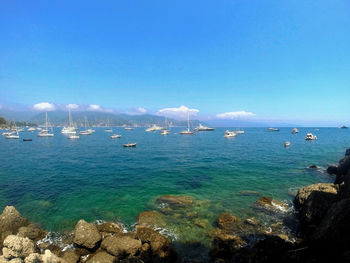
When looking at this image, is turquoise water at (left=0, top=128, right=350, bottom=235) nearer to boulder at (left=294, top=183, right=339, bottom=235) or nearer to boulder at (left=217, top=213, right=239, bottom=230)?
boulder at (left=217, top=213, right=239, bottom=230)

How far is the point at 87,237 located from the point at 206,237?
7225 millimetres

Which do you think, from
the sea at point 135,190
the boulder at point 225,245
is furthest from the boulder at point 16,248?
the boulder at point 225,245

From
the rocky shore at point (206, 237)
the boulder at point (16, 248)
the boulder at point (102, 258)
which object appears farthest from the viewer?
the boulder at point (102, 258)

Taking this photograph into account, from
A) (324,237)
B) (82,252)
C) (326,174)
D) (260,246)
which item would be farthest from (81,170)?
(326,174)

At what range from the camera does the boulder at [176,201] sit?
1572 centimetres

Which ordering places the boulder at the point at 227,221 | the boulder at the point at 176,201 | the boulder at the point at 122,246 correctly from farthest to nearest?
the boulder at the point at 176,201
the boulder at the point at 227,221
the boulder at the point at 122,246

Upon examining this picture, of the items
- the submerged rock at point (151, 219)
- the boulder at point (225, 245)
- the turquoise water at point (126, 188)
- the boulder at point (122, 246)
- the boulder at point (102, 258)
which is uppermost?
the boulder at point (122, 246)

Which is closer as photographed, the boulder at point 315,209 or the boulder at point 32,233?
the boulder at point 32,233

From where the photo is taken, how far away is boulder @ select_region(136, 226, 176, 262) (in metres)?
9.32

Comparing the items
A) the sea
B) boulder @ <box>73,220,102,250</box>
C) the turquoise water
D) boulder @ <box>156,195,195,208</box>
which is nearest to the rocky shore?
boulder @ <box>73,220,102,250</box>

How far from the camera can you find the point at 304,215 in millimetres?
12086

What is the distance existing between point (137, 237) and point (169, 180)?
13.0 m

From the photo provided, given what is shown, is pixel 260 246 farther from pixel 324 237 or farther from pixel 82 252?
pixel 82 252

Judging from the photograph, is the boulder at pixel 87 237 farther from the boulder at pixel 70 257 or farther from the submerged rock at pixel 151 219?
the submerged rock at pixel 151 219
